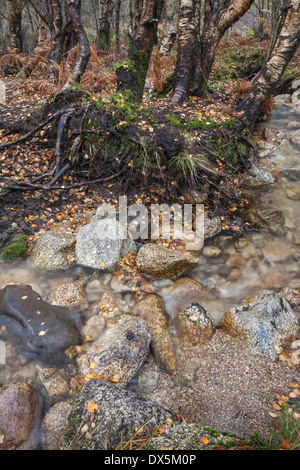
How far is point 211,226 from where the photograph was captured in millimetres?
5215

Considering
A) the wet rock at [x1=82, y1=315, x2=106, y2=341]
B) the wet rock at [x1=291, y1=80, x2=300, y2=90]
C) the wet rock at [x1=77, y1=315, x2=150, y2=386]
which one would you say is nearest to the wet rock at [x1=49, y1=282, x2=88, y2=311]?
the wet rock at [x1=82, y1=315, x2=106, y2=341]

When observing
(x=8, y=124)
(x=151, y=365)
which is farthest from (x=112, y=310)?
(x=8, y=124)

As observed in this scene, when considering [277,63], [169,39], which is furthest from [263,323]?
[169,39]

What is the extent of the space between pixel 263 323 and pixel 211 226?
216 centimetres

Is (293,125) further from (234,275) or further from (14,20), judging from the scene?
(14,20)

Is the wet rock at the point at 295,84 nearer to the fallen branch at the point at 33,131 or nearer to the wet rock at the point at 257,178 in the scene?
the wet rock at the point at 257,178

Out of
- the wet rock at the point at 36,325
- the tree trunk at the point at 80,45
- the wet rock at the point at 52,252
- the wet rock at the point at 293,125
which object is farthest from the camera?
the wet rock at the point at 293,125

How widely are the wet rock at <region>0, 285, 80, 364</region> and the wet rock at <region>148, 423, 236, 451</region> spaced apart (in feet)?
5.87

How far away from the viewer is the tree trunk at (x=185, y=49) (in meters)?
6.08

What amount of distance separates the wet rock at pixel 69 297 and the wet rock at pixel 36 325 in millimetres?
101

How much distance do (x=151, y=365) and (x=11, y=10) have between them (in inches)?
527

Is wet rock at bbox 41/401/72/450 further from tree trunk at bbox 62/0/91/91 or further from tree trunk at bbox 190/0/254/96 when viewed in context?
tree trunk at bbox 190/0/254/96

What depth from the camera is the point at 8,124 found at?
6.07m

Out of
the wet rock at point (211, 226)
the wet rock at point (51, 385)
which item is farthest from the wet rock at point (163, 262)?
the wet rock at point (51, 385)
